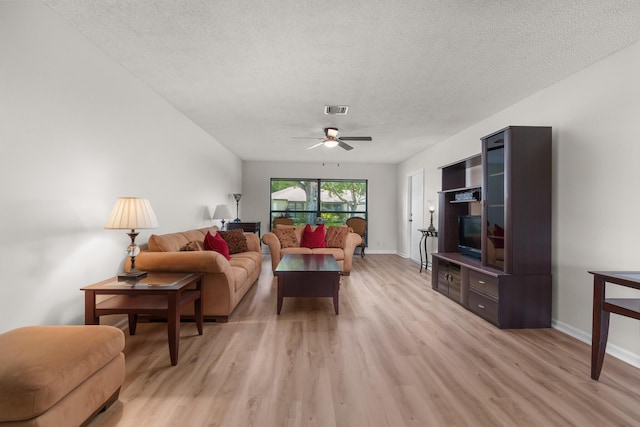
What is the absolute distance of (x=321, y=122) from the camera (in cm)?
445

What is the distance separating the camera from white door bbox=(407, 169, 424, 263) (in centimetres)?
668

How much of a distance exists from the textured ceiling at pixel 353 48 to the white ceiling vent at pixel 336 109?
0.10 m

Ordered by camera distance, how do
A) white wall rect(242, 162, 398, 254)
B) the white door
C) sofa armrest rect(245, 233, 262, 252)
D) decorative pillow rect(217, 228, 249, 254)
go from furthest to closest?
white wall rect(242, 162, 398, 254) < the white door < sofa armrest rect(245, 233, 262, 252) < decorative pillow rect(217, 228, 249, 254)

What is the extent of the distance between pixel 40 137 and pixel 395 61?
286cm

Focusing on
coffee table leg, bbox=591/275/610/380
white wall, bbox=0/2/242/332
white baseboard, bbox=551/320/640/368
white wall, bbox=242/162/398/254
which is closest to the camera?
white wall, bbox=0/2/242/332

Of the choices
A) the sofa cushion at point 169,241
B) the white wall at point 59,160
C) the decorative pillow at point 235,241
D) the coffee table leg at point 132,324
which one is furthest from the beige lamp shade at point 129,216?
the decorative pillow at point 235,241

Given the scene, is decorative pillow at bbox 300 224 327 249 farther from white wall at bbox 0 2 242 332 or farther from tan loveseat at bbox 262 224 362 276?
white wall at bbox 0 2 242 332

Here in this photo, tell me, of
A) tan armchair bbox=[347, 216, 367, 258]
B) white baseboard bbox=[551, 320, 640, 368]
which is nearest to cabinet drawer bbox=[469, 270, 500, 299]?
white baseboard bbox=[551, 320, 640, 368]

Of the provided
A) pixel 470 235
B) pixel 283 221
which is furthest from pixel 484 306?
pixel 283 221

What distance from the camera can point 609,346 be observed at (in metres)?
2.47

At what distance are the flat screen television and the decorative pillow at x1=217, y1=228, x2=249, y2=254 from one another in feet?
11.2

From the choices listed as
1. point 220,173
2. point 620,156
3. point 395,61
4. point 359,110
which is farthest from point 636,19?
point 220,173

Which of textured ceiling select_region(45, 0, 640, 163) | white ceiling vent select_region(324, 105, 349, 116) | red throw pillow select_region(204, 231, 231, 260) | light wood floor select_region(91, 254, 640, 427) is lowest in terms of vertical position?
light wood floor select_region(91, 254, 640, 427)

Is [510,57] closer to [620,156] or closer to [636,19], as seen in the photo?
[636,19]
